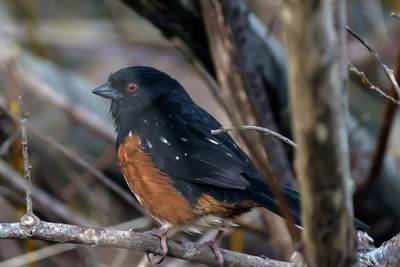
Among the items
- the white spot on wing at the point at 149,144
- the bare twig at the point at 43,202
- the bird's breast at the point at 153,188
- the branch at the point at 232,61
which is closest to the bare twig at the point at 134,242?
the bird's breast at the point at 153,188

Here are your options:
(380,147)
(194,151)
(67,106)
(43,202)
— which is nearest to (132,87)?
(194,151)

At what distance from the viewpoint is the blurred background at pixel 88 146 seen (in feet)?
11.1

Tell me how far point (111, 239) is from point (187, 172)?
55cm

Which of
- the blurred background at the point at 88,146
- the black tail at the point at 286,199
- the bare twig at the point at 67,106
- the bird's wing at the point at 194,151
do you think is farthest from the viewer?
the bare twig at the point at 67,106

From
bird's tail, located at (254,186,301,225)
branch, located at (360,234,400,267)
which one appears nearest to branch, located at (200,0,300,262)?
bird's tail, located at (254,186,301,225)

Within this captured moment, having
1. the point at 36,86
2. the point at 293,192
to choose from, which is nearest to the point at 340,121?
the point at 293,192

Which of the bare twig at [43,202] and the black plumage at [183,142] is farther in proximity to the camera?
the bare twig at [43,202]

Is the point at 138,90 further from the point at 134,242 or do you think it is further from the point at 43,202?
the point at 43,202

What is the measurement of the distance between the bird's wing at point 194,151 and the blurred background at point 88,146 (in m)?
0.38

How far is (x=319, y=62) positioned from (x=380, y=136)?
6.97 ft

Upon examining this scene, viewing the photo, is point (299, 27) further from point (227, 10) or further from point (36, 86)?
point (36, 86)

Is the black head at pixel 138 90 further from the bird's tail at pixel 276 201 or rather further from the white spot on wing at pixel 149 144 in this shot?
the bird's tail at pixel 276 201

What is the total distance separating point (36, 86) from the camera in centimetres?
422

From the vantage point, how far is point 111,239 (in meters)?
1.96
